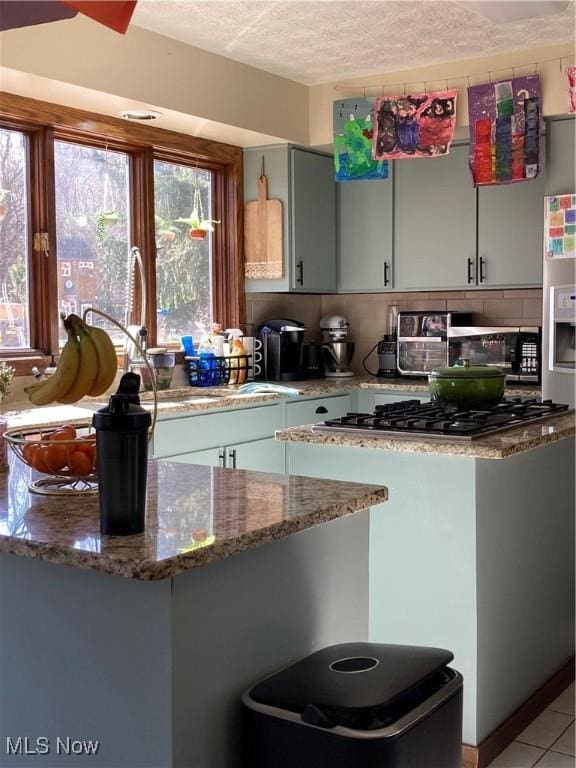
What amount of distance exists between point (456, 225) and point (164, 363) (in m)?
1.66

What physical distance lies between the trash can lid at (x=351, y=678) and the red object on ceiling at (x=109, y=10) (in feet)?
3.47

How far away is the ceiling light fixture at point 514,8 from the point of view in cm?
305

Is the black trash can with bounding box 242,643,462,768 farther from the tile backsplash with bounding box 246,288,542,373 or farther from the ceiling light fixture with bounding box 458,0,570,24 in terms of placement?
the tile backsplash with bounding box 246,288,542,373

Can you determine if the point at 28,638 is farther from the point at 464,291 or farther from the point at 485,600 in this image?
the point at 464,291

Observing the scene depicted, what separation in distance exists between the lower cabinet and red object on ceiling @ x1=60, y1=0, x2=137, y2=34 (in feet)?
8.16

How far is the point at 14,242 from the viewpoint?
377 cm

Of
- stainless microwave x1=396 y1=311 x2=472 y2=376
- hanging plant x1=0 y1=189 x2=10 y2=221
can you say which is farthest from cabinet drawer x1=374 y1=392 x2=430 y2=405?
hanging plant x1=0 y1=189 x2=10 y2=221

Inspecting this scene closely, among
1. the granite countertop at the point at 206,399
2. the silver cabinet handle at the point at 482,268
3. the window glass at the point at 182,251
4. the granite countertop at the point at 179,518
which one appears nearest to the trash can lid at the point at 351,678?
the granite countertop at the point at 179,518

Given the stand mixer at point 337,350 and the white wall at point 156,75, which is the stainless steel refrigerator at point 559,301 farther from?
the white wall at point 156,75

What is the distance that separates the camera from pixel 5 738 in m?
1.61

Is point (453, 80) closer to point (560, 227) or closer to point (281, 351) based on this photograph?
point (560, 227)

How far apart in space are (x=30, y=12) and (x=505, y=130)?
3173 millimetres

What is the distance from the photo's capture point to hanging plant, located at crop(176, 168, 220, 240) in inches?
179

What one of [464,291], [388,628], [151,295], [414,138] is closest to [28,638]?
[388,628]
